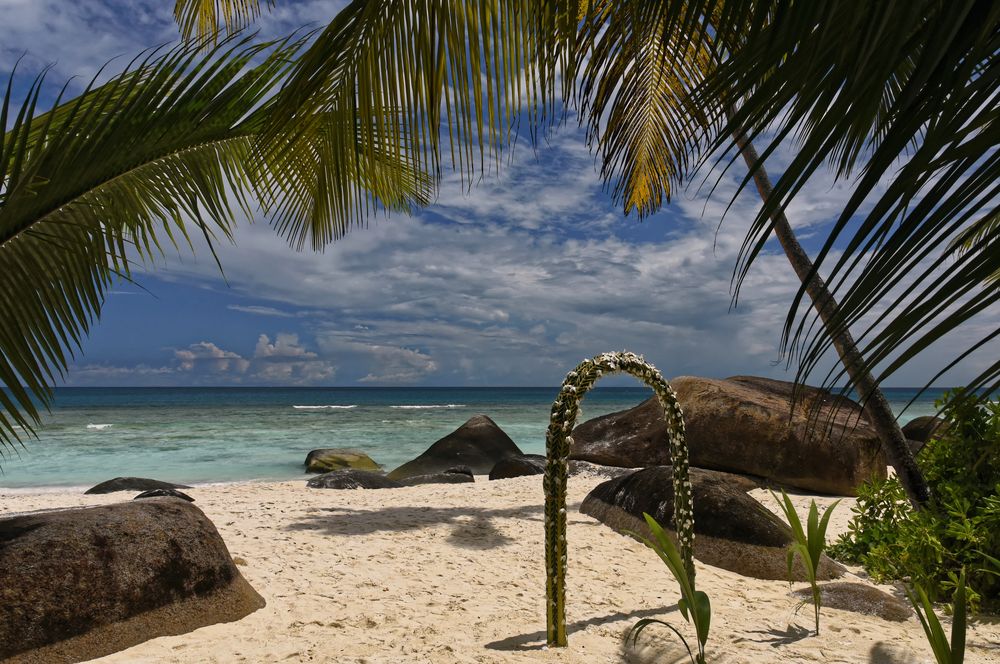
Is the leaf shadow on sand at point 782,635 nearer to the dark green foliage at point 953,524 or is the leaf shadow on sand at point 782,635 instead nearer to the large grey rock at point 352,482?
the dark green foliage at point 953,524

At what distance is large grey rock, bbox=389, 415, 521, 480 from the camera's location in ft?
43.6

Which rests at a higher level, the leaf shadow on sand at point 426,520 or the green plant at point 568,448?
the green plant at point 568,448

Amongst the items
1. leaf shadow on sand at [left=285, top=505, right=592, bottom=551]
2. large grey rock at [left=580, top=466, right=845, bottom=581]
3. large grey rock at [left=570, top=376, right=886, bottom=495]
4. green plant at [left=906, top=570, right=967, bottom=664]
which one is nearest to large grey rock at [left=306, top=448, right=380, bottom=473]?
large grey rock at [left=570, top=376, right=886, bottom=495]

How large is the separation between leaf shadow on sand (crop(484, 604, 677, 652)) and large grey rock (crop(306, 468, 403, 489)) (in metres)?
6.28

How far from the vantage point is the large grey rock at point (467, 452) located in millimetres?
Answer: 13297

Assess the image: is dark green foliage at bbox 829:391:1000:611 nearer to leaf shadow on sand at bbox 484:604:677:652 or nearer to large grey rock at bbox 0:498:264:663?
leaf shadow on sand at bbox 484:604:677:652

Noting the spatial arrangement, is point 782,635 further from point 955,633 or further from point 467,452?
point 467,452

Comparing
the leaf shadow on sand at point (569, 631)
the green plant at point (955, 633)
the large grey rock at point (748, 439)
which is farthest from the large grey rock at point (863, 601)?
the large grey rock at point (748, 439)

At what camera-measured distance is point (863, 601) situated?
3.67 m

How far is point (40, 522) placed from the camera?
125 inches

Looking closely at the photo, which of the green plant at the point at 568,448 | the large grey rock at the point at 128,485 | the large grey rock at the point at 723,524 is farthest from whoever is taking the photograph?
the large grey rock at the point at 128,485

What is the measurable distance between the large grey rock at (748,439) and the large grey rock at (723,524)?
287 cm

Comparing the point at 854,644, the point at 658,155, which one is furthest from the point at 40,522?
the point at 658,155

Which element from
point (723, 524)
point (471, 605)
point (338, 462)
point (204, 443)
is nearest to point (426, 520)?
point (471, 605)
